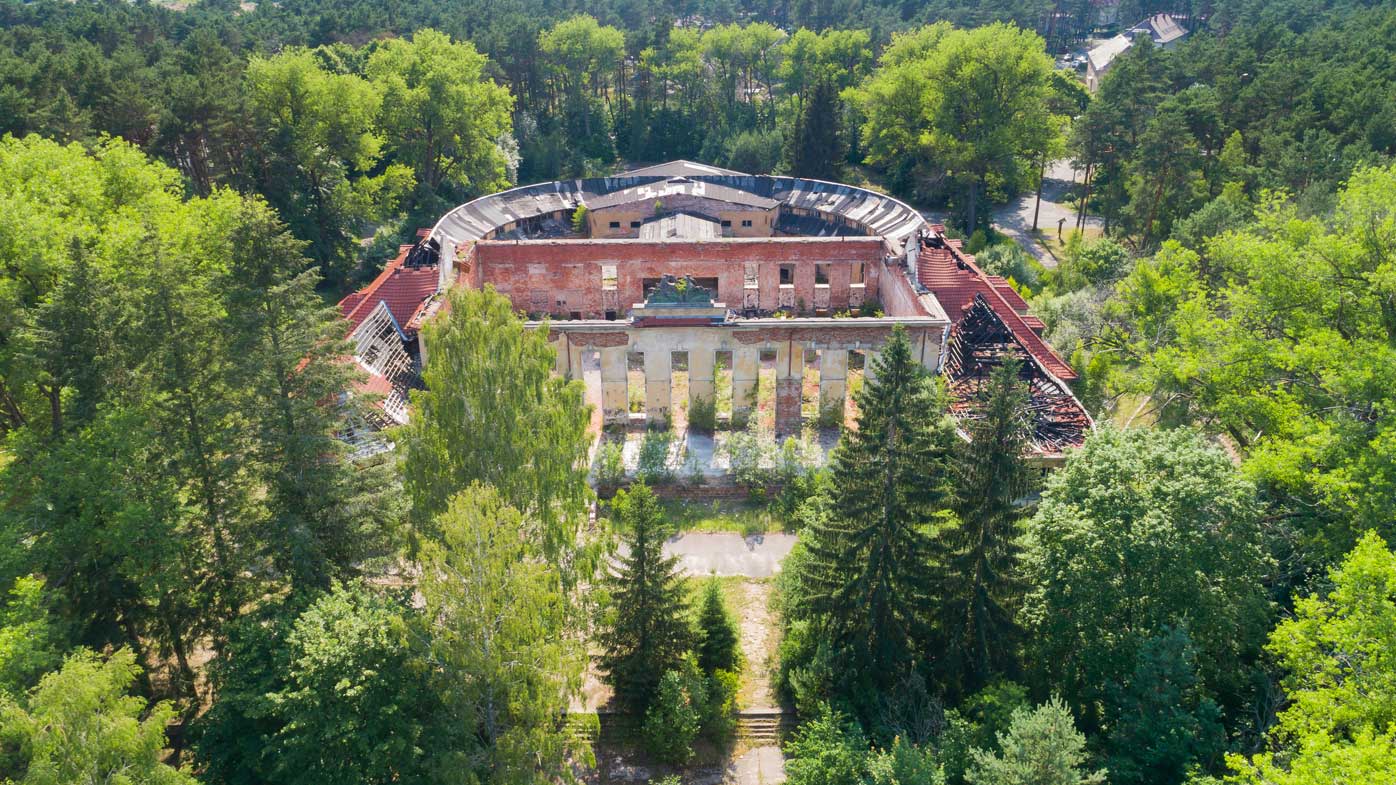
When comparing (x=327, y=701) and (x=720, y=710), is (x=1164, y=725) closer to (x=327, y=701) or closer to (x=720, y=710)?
(x=720, y=710)

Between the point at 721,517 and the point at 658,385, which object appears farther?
the point at 658,385

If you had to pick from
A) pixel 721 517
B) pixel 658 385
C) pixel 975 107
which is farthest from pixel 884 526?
pixel 975 107

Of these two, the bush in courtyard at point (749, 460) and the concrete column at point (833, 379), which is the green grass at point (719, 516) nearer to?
the bush in courtyard at point (749, 460)

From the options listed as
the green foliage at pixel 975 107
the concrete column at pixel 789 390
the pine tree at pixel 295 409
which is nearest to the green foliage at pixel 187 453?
the pine tree at pixel 295 409

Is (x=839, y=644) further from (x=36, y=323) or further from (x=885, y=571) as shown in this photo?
(x=36, y=323)

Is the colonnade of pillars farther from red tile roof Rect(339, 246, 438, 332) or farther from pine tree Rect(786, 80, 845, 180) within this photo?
pine tree Rect(786, 80, 845, 180)

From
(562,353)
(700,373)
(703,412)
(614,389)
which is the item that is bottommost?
(703,412)
